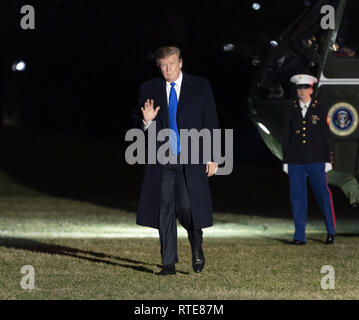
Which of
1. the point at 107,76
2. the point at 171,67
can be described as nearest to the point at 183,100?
the point at 171,67

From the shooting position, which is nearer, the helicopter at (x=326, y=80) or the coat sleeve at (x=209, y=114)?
the coat sleeve at (x=209, y=114)

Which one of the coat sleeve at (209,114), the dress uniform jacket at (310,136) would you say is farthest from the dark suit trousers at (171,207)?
the dress uniform jacket at (310,136)

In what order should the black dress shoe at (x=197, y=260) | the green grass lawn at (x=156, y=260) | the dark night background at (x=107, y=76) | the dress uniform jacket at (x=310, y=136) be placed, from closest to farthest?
the green grass lawn at (x=156, y=260) < the black dress shoe at (x=197, y=260) < the dress uniform jacket at (x=310, y=136) < the dark night background at (x=107, y=76)

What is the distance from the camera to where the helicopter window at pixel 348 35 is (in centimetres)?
1425

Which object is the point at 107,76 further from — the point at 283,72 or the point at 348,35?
the point at 348,35

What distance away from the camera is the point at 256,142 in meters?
32.6

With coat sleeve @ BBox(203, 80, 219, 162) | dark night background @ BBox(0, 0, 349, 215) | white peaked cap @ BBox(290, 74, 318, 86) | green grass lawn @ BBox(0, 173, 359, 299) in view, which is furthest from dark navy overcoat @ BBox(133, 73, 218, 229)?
dark night background @ BBox(0, 0, 349, 215)

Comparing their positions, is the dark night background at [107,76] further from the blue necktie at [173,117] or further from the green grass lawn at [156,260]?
the blue necktie at [173,117]

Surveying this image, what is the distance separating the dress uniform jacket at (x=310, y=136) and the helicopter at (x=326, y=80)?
0.91 metres

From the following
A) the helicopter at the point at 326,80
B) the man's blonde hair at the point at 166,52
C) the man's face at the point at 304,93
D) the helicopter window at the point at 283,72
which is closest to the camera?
the man's blonde hair at the point at 166,52

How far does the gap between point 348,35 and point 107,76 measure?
24.1 m

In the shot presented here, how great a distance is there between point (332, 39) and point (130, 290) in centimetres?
633
